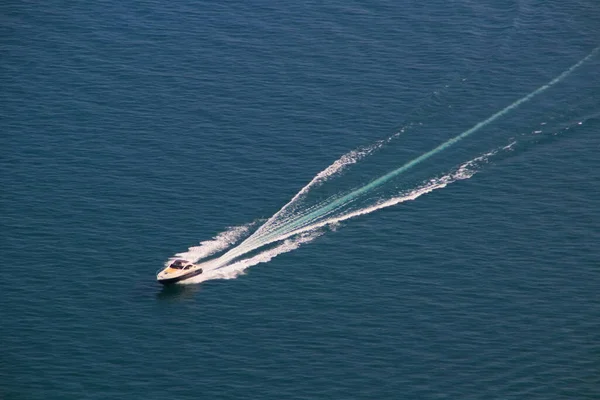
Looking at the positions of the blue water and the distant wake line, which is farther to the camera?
the distant wake line

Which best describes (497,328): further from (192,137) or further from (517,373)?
(192,137)

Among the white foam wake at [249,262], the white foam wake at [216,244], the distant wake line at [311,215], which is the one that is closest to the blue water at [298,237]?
the white foam wake at [249,262]

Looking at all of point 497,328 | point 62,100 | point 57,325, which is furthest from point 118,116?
point 497,328

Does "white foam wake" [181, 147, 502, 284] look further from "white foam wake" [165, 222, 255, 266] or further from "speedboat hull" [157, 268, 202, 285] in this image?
"white foam wake" [165, 222, 255, 266]

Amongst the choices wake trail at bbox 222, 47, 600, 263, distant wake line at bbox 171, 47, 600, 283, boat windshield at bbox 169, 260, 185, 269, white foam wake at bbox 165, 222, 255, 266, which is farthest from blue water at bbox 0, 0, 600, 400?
boat windshield at bbox 169, 260, 185, 269

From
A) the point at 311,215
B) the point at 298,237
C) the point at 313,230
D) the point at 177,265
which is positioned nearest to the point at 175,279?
the point at 177,265

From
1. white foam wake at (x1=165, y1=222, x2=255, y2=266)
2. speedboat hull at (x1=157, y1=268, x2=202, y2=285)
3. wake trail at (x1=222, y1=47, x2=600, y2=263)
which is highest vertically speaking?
wake trail at (x1=222, y1=47, x2=600, y2=263)
